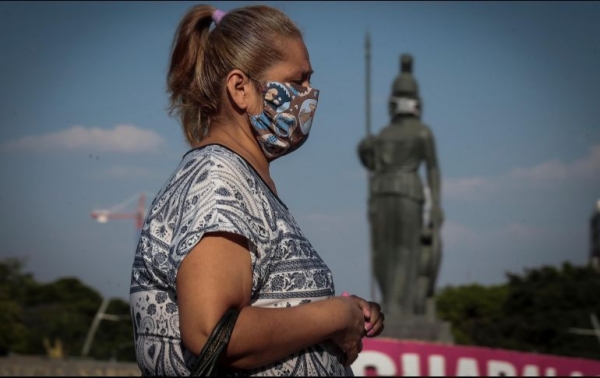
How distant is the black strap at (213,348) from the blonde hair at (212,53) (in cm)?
49

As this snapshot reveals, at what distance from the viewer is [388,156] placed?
1641 cm

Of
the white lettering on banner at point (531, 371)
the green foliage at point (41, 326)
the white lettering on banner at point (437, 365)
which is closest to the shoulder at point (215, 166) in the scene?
the white lettering on banner at point (531, 371)

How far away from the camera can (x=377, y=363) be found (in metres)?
11.2

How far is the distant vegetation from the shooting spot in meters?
25.2

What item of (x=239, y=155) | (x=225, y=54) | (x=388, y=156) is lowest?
(x=239, y=155)

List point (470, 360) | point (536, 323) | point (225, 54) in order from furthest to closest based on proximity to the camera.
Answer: point (536, 323), point (470, 360), point (225, 54)

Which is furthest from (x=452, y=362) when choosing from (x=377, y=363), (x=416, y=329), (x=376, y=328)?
(x=376, y=328)

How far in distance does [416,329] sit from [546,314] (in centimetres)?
3420

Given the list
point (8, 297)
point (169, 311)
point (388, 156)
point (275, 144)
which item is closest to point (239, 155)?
point (275, 144)

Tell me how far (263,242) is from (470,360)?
9.63 meters

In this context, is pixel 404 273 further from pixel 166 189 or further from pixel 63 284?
pixel 63 284

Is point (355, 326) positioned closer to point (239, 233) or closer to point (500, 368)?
point (239, 233)

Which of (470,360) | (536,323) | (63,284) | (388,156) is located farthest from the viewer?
(536,323)

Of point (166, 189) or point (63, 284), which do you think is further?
point (63, 284)
